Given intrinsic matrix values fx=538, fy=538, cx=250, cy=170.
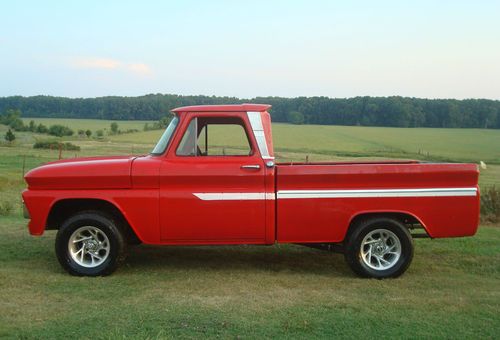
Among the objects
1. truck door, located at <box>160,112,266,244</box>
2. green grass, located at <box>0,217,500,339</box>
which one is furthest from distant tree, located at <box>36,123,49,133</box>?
truck door, located at <box>160,112,266,244</box>

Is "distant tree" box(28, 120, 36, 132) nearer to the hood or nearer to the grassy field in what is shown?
the grassy field

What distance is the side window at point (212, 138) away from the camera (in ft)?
20.1

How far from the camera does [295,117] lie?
51969mm

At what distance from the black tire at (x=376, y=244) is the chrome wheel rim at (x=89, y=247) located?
2.78 meters

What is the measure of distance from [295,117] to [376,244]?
4628 cm

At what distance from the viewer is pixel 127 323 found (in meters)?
4.49

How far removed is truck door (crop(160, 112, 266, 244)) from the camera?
19.5 feet

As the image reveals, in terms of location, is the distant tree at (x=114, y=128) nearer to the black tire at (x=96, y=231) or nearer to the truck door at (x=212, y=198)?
the black tire at (x=96, y=231)

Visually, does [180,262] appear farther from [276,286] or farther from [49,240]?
[49,240]

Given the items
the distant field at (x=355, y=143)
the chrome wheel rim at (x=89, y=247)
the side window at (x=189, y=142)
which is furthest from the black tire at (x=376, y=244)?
the distant field at (x=355, y=143)

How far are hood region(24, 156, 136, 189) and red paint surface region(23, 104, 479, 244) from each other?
0.04ft

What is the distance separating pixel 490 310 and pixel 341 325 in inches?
59.8

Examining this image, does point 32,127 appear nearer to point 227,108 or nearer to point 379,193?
point 227,108

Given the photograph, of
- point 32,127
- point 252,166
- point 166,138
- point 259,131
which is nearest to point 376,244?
point 252,166
